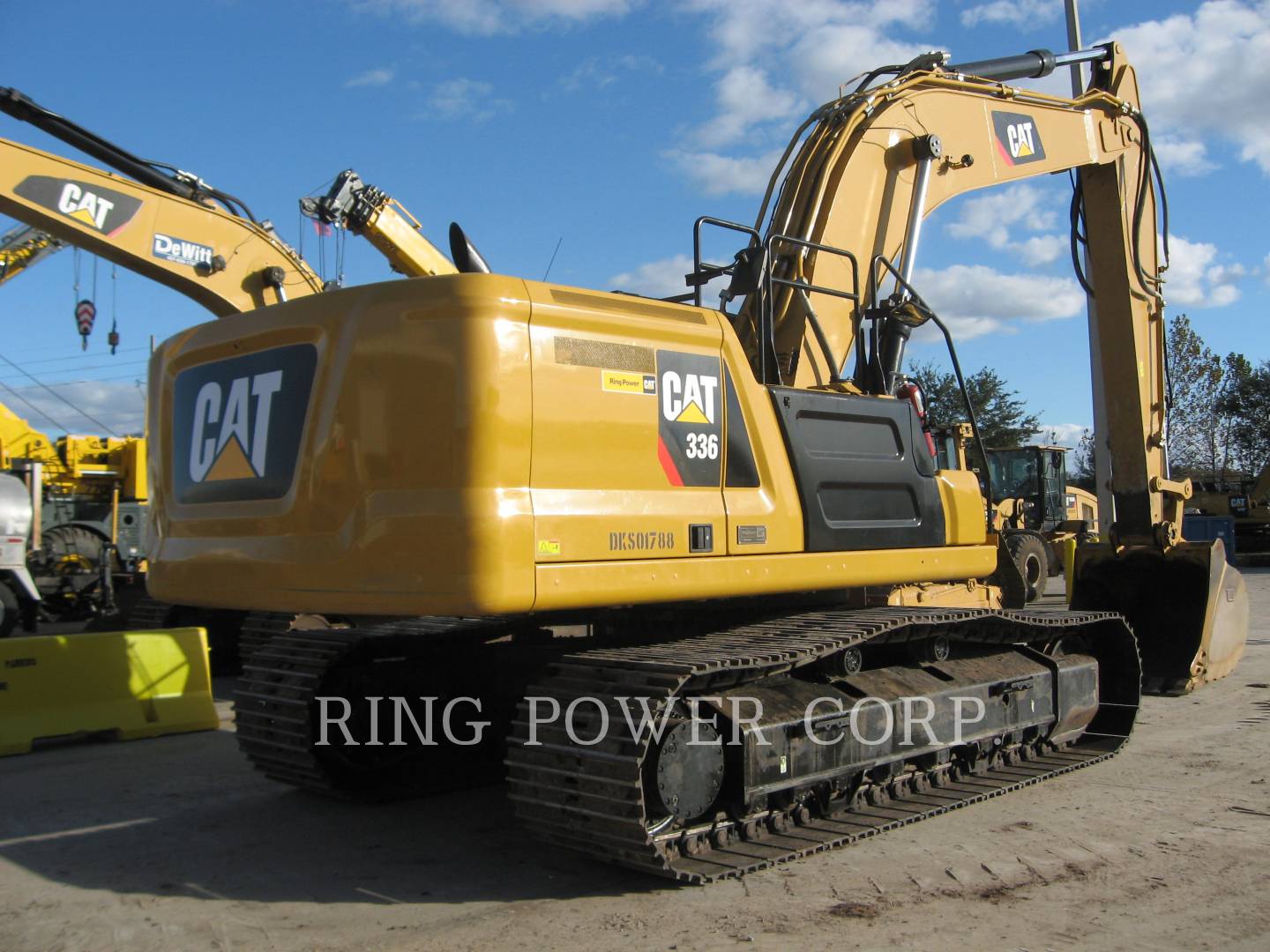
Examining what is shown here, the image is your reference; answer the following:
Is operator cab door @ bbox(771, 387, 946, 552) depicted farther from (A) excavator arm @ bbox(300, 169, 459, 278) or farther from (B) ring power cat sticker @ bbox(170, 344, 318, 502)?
(A) excavator arm @ bbox(300, 169, 459, 278)

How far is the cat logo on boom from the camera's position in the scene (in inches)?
396

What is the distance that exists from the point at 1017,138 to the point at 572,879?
6280 mm

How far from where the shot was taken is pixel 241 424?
4.84m

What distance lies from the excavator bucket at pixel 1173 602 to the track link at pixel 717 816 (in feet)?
11.1

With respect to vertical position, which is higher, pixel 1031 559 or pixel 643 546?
pixel 643 546

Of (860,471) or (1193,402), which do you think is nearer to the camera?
(860,471)

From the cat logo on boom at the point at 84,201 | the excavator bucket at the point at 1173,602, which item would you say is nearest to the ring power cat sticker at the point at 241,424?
the cat logo on boom at the point at 84,201

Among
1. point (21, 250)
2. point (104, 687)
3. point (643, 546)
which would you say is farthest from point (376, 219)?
point (21, 250)

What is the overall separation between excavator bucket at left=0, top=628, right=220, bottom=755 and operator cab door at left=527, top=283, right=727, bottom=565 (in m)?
4.68

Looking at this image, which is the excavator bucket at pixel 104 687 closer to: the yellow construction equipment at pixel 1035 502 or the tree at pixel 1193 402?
the yellow construction equipment at pixel 1035 502

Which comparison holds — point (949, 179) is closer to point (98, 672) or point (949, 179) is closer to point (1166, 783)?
point (1166, 783)

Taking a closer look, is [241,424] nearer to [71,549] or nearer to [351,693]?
[351,693]

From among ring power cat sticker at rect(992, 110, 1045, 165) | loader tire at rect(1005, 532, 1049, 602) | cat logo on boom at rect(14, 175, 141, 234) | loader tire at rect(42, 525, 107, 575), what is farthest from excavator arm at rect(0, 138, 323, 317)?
loader tire at rect(1005, 532, 1049, 602)

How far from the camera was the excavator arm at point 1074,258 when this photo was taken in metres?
6.34
